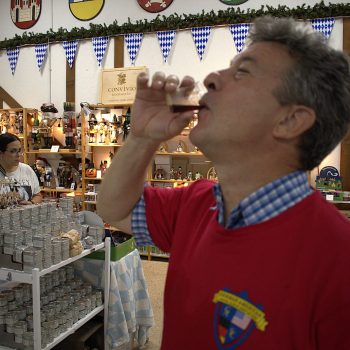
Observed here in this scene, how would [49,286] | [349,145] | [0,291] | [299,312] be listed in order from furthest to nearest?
[349,145] → [49,286] → [0,291] → [299,312]

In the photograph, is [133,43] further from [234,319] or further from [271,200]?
[234,319]

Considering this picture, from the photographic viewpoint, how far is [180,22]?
5.71 m

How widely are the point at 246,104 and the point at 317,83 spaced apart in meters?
0.18

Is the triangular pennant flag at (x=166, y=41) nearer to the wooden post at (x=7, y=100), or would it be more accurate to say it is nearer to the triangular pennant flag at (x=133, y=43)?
the triangular pennant flag at (x=133, y=43)

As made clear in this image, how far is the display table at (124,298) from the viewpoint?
2.80 metres

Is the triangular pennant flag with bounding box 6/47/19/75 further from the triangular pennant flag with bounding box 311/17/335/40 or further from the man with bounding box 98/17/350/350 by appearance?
the man with bounding box 98/17/350/350

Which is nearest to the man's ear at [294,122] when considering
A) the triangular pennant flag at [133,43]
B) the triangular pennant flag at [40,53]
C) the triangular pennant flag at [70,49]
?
the triangular pennant flag at [133,43]

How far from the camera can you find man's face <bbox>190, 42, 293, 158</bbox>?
958 millimetres

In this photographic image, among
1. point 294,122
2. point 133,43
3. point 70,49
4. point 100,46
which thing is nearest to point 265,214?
point 294,122

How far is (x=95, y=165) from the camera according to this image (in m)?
6.46

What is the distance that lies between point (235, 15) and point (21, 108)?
3.89 metres

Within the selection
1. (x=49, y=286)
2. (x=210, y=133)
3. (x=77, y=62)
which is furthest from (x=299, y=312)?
(x=77, y=62)

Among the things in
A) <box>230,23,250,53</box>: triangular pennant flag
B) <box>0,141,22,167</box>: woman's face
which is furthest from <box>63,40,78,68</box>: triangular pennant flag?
<box>0,141,22,167</box>: woman's face

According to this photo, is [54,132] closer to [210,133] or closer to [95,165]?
[95,165]
